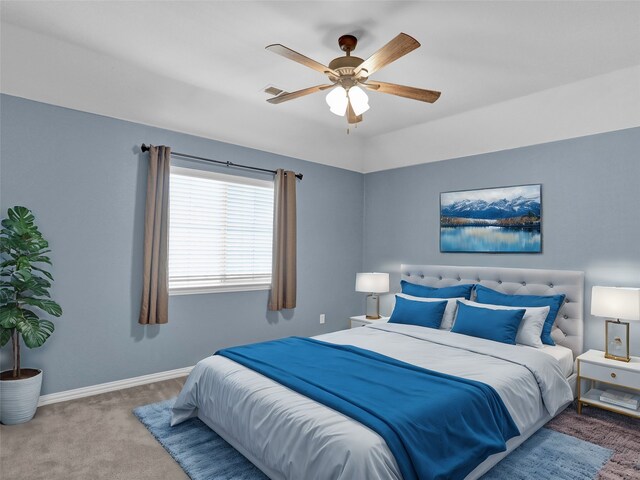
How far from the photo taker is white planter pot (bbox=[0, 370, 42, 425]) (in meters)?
2.75

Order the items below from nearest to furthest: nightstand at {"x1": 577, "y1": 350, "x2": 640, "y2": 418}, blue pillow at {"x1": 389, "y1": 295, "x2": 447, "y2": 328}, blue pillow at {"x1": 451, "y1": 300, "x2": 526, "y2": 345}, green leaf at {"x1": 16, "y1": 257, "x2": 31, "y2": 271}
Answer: green leaf at {"x1": 16, "y1": 257, "x2": 31, "y2": 271}
nightstand at {"x1": 577, "y1": 350, "x2": 640, "y2": 418}
blue pillow at {"x1": 451, "y1": 300, "x2": 526, "y2": 345}
blue pillow at {"x1": 389, "y1": 295, "x2": 447, "y2": 328}

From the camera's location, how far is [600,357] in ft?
10.3

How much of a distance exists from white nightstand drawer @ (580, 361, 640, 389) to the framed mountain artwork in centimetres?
121

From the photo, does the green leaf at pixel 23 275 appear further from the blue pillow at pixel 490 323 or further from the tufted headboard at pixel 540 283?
the tufted headboard at pixel 540 283

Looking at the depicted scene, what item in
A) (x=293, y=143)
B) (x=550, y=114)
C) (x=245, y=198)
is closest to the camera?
(x=550, y=114)

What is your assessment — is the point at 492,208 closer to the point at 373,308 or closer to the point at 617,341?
the point at 617,341

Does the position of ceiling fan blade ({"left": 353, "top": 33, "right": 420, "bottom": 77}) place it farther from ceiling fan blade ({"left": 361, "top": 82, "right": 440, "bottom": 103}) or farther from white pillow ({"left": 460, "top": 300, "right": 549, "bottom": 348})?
white pillow ({"left": 460, "top": 300, "right": 549, "bottom": 348})

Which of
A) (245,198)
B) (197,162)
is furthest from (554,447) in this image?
(197,162)

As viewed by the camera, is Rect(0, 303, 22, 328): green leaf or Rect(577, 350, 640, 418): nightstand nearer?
Rect(0, 303, 22, 328): green leaf

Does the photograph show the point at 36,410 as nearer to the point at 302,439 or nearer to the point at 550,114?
the point at 302,439

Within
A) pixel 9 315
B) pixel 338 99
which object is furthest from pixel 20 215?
pixel 338 99

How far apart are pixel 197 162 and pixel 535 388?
3.56 m

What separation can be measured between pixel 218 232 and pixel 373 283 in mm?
1897

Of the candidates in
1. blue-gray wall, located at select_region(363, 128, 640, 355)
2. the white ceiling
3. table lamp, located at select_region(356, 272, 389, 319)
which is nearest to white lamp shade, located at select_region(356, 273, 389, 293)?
table lamp, located at select_region(356, 272, 389, 319)
